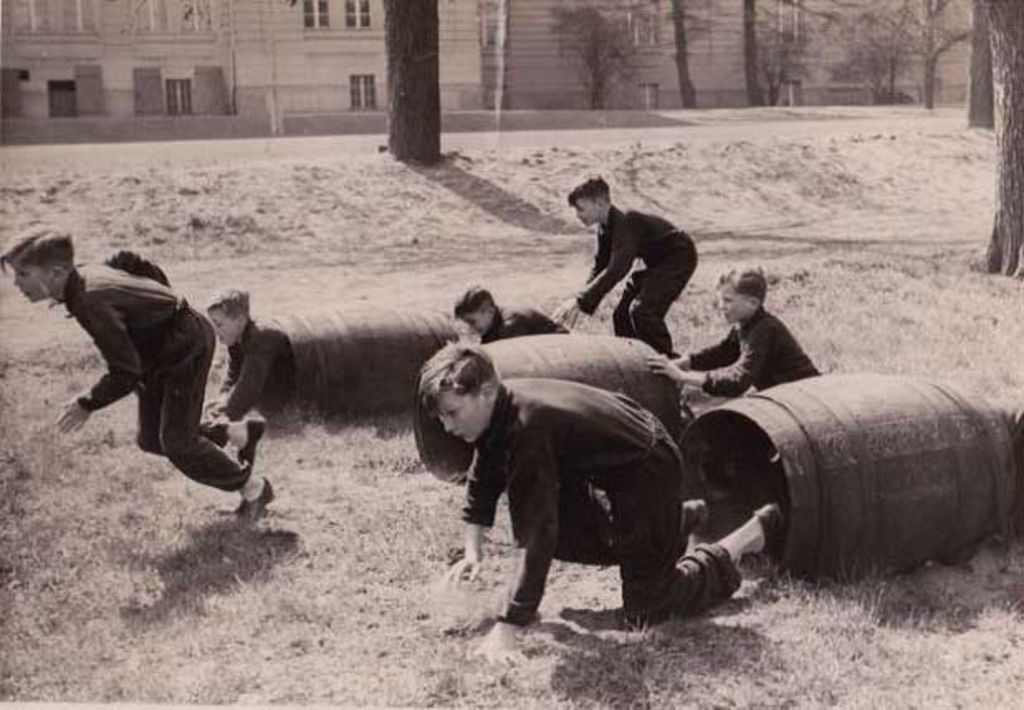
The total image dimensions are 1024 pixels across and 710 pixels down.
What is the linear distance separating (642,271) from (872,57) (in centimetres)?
3504

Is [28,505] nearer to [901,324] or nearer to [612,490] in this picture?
[612,490]

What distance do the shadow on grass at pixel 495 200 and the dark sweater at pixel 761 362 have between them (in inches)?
352

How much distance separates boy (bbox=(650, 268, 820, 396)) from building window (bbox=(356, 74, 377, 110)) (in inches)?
863

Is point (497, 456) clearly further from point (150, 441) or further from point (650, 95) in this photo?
point (650, 95)

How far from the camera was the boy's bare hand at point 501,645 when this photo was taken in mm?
3898

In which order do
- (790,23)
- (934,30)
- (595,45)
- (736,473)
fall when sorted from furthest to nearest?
(790,23) < (595,45) < (934,30) < (736,473)

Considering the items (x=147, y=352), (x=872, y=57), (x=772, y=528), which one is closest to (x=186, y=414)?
Result: (x=147, y=352)

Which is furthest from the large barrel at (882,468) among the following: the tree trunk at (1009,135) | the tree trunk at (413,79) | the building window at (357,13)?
the building window at (357,13)

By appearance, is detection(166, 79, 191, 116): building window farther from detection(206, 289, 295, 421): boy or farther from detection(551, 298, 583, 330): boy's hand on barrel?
detection(551, 298, 583, 330): boy's hand on barrel

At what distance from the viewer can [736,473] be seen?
5.61 metres

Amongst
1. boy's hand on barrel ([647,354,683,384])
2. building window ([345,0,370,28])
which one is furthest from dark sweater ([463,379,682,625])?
building window ([345,0,370,28])

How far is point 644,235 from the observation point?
701cm

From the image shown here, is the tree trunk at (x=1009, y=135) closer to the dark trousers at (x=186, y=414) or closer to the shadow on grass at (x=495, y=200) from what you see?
the shadow on grass at (x=495, y=200)


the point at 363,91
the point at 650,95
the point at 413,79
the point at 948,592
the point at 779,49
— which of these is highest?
the point at 779,49
